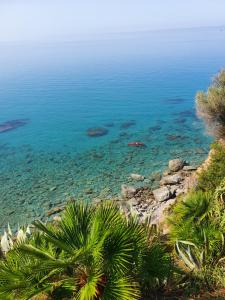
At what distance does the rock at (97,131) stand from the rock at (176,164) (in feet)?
37.3

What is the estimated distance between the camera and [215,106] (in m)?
19.2

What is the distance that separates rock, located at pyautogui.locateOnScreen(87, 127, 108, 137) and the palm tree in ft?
87.9

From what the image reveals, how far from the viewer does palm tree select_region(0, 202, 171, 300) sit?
17.2 feet

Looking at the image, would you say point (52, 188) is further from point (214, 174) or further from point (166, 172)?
point (214, 174)

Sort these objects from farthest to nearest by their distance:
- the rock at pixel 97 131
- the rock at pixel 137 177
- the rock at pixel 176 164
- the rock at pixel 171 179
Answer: the rock at pixel 97 131, the rock at pixel 176 164, the rock at pixel 137 177, the rock at pixel 171 179

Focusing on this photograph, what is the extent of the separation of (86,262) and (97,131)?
1149 inches

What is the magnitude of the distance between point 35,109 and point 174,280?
4399 cm

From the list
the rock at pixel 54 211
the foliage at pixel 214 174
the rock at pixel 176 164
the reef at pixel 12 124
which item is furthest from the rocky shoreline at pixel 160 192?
the reef at pixel 12 124

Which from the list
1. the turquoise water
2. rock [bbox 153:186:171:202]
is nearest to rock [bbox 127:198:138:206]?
A: rock [bbox 153:186:171:202]

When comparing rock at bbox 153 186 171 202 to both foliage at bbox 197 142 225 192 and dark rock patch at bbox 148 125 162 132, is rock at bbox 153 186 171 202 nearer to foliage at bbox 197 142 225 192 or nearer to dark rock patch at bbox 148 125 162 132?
foliage at bbox 197 142 225 192

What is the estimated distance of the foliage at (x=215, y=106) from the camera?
19125mm

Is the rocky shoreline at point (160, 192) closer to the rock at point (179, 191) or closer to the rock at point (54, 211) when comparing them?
the rock at point (179, 191)

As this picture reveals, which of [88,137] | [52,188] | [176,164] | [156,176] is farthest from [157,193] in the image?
[88,137]

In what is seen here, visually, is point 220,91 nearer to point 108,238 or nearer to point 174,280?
point 174,280
